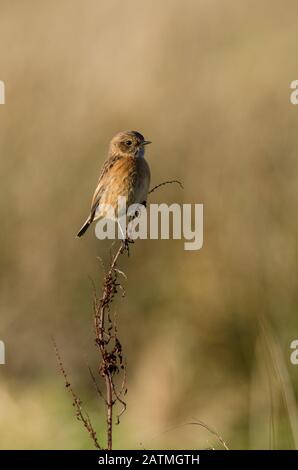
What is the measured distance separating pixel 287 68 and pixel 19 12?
2.36 meters

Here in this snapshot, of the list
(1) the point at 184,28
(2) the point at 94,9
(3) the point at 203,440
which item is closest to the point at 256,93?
(1) the point at 184,28

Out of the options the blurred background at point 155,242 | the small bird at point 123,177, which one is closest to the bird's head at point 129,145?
the small bird at point 123,177

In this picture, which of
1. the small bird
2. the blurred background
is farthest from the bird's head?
the blurred background

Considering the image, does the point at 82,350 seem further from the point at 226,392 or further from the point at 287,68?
the point at 287,68

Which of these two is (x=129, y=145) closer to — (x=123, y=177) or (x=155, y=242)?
(x=123, y=177)

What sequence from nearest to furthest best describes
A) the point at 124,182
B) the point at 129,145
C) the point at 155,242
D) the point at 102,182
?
1. the point at 124,182
2. the point at 102,182
3. the point at 129,145
4. the point at 155,242

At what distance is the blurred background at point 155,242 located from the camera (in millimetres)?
6578

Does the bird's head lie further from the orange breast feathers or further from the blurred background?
the blurred background

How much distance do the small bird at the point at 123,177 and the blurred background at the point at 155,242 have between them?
1.20m

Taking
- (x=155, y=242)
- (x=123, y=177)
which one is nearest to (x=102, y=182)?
(x=123, y=177)

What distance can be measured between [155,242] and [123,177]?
1.60m

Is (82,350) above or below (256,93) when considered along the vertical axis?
below

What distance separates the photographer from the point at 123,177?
5672mm

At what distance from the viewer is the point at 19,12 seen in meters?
8.79
